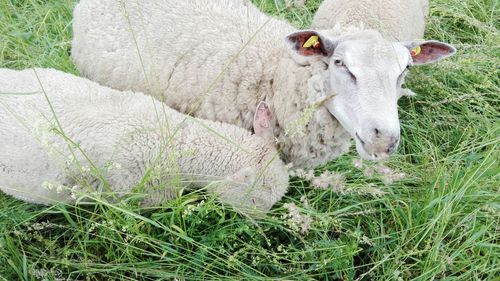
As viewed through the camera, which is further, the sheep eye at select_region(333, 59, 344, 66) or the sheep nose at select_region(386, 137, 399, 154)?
the sheep eye at select_region(333, 59, 344, 66)

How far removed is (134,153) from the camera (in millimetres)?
2670

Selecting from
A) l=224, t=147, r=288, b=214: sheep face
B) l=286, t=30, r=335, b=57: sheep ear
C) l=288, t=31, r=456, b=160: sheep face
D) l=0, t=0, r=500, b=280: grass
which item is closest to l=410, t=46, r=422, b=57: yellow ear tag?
l=288, t=31, r=456, b=160: sheep face

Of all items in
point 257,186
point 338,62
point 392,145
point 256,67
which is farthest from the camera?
point 256,67

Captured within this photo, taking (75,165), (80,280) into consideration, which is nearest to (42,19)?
(75,165)

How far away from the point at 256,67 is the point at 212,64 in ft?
0.92

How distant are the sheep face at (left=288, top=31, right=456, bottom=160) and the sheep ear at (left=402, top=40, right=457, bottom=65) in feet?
0.61

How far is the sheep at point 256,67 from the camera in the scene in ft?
8.72

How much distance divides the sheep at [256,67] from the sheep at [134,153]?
0.77ft

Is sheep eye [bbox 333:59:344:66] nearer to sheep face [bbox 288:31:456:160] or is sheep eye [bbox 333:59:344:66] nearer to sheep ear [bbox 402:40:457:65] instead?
sheep face [bbox 288:31:456:160]

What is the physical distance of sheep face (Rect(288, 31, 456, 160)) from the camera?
254 cm

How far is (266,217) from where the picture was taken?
2707 millimetres

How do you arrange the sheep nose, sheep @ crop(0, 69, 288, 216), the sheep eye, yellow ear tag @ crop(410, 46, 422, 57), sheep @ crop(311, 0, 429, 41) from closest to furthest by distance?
the sheep nose → sheep @ crop(0, 69, 288, 216) → the sheep eye → yellow ear tag @ crop(410, 46, 422, 57) → sheep @ crop(311, 0, 429, 41)

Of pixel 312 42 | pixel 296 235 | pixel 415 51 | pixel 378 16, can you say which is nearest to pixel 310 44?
pixel 312 42

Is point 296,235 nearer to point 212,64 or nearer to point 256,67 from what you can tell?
point 256,67
